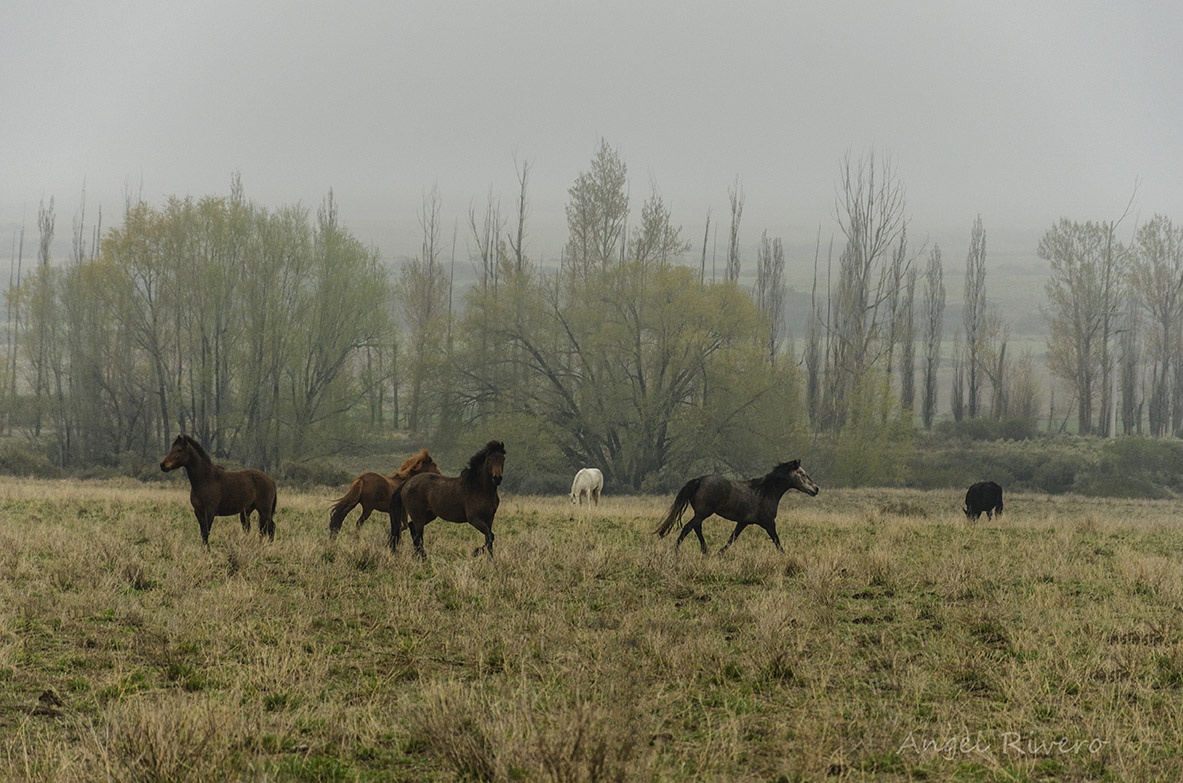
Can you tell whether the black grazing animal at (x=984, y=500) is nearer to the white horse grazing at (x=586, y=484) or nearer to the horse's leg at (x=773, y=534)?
the white horse grazing at (x=586, y=484)

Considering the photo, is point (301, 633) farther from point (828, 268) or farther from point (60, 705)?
point (828, 268)

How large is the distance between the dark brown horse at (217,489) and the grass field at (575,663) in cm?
57

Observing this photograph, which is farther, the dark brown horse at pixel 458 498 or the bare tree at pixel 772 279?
the bare tree at pixel 772 279

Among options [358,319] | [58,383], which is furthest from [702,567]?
[58,383]

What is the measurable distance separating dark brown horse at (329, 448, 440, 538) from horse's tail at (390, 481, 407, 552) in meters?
1.15

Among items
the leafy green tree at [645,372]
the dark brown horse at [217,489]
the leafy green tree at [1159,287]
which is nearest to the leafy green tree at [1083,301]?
the leafy green tree at [1159,287]

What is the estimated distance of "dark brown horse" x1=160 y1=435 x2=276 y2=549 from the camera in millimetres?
12266

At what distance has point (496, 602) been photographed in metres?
9.16

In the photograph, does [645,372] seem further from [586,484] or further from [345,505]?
[345,505]

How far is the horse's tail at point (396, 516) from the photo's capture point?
12234mm

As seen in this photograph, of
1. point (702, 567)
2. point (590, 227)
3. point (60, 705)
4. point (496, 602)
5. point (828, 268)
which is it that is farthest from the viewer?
point (828, 268)

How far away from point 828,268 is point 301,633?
69057 millimetres
